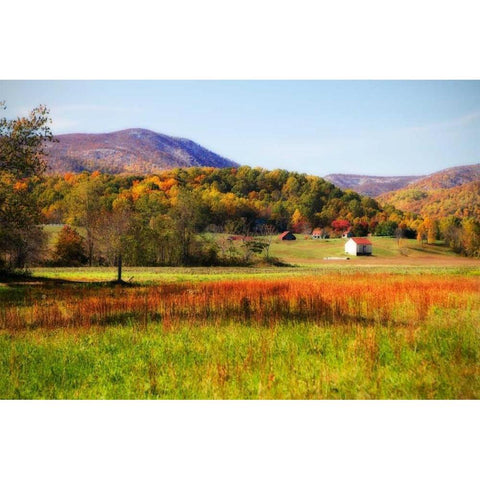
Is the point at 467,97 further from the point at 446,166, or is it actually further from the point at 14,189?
the point at 14,189

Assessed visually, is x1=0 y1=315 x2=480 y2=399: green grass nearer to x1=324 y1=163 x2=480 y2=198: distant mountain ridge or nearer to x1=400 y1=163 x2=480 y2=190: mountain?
x1=400 y1=163 x2=480 y2=190: mountain

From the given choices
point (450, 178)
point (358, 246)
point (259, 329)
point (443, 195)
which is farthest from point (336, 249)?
point (259, 329)

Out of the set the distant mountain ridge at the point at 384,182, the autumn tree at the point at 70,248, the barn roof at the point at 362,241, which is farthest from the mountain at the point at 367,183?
the autumn tree at the point at 70,248

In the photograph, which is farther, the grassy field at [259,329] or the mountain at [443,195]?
the mountain at [443,195]

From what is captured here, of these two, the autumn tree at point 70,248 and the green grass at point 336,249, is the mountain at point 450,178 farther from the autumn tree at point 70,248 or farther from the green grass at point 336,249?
the autumn tree at point 70,248

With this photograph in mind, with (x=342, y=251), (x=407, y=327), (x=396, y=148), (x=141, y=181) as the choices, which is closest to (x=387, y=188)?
(x=396, y=148)
